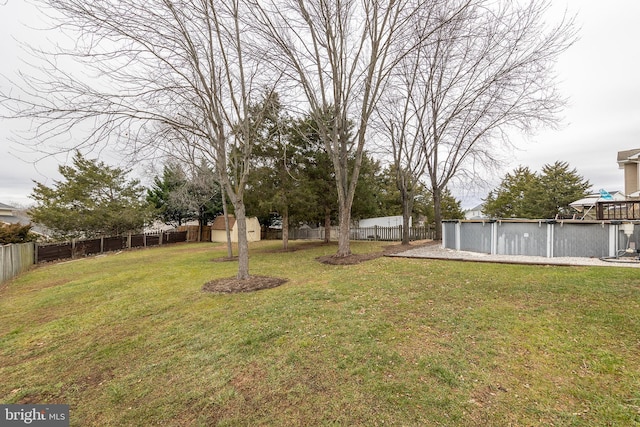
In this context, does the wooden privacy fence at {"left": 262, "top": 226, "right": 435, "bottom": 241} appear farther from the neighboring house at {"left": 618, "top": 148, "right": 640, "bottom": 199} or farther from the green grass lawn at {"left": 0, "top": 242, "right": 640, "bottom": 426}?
the neighboring house at {"left": 618, "top": 148, "right": 640, "bottom": 199}

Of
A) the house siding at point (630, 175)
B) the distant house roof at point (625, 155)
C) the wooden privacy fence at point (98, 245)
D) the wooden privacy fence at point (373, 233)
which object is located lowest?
the wooden privacy fence at point (98, 245)

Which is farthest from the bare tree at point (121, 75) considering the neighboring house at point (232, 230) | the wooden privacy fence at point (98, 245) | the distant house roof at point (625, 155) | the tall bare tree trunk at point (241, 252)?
the distant house roof at point (625, 155)

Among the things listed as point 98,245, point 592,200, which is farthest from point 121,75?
point 592,200

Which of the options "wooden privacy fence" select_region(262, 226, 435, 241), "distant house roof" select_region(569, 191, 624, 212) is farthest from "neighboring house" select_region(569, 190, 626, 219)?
"wooden privacy fence" select_region(262, 226, 435, 241)

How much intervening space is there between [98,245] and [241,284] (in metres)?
15.7

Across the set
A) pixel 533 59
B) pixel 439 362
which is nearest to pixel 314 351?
pixel 439 362

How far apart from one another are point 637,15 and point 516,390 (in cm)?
1095

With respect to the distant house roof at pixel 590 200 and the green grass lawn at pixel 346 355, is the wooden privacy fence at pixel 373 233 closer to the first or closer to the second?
the distant house roof at pixel 590 200

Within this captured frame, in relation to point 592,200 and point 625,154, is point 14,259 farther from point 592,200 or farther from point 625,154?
point 625,154

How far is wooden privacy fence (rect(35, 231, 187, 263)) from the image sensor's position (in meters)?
13.5

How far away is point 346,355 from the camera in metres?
3.05

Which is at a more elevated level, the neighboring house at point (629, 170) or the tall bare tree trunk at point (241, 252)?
the neighboring house at point (629, 170)

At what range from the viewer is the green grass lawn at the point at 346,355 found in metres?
2.26

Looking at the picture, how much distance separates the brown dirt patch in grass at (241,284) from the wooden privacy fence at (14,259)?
7522 millimetres
